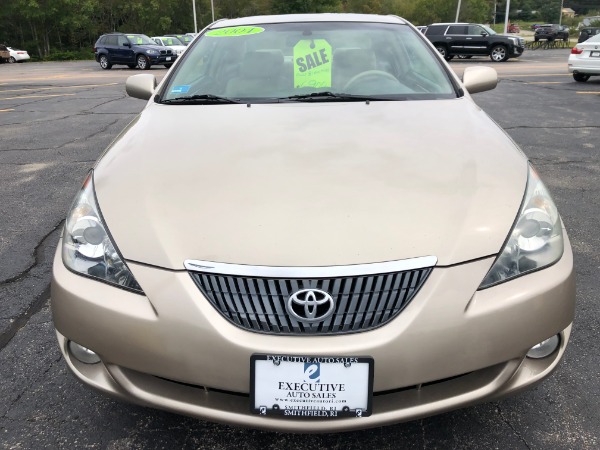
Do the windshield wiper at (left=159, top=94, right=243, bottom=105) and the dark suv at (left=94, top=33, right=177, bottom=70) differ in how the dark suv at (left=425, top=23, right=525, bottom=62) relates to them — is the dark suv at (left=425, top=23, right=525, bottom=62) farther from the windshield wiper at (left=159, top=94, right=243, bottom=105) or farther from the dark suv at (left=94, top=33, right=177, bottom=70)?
the windshield wiper at (left=159, top=94, right=243, bottom=105)

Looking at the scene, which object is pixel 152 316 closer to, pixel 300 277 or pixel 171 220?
pixel 171 220

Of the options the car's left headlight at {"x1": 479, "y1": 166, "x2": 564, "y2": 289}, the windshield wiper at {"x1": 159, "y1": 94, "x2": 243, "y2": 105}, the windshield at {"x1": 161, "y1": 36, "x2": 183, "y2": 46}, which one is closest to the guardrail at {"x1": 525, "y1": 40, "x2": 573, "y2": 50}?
the windshield at {"x1": 161, "y1": 36, "x2": 183, "y2": 46}

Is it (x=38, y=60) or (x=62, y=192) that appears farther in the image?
(x=38, y=60)

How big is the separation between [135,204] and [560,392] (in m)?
1.70

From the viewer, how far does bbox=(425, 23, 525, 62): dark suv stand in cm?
2019

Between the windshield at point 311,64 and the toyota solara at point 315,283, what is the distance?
0.78 meters

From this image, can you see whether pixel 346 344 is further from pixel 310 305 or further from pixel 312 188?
pixel 312 188

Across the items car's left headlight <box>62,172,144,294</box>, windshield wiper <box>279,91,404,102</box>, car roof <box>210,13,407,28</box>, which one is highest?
car roof <box>210,13,407,28</box>

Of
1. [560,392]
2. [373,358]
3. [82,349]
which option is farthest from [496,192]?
[82,349]

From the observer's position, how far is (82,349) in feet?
5.45

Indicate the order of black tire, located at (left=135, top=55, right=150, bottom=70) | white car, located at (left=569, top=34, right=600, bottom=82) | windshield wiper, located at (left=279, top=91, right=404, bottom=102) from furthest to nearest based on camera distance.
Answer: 1. black tire, located at (left=135, top=55, right=150, bottom=70)
2. white car, located at (left=569, top=34, right=600, bottom=82)
3. windshield wiper, located at (left=279, top=91, right=404, bottom=102)

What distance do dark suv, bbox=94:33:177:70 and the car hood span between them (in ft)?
65.4

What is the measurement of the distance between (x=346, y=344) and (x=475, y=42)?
21.7 m

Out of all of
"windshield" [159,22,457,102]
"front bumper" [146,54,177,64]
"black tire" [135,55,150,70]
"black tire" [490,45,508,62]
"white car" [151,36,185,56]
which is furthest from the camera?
"white car" [151,36,185,56]
